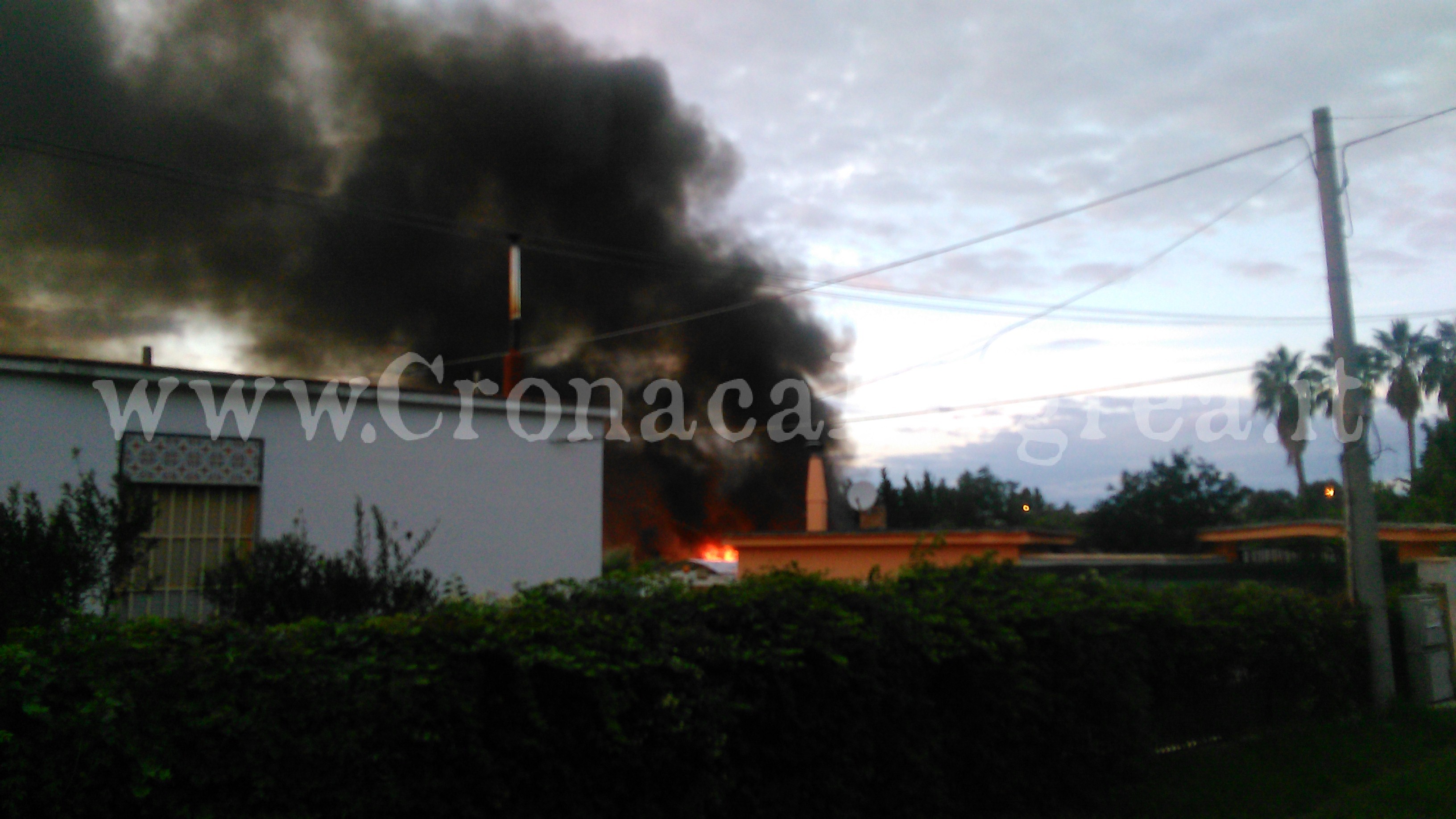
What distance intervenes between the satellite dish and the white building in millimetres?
7767

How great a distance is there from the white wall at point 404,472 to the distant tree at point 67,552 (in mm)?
2640

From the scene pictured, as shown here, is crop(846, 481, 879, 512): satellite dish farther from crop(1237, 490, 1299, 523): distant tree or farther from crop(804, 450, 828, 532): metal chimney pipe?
crop(1237, 490, 1299, 523): distant tree

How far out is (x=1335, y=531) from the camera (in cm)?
1748

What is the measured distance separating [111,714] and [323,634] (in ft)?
2.55

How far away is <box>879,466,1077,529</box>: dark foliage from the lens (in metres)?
34.0

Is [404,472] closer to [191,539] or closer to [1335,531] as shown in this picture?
[191,539]

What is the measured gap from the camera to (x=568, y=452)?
1301 centimetres

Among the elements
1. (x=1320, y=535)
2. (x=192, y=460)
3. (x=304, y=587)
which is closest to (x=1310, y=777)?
(x=304, y=587)

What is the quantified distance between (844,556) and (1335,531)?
27.5ft

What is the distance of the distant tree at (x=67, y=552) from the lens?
609 cm

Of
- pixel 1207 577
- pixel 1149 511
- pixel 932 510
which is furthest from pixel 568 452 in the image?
pixel 932 510

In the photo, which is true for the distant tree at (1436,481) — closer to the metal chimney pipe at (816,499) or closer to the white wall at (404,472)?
the metal chimney pipe at (816,499)

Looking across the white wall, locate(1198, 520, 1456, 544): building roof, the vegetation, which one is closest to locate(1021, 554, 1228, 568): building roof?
locate(1198, 520, 1456, 544): building roof

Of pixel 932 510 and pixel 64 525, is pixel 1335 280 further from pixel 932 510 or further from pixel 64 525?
pixel 932 510
